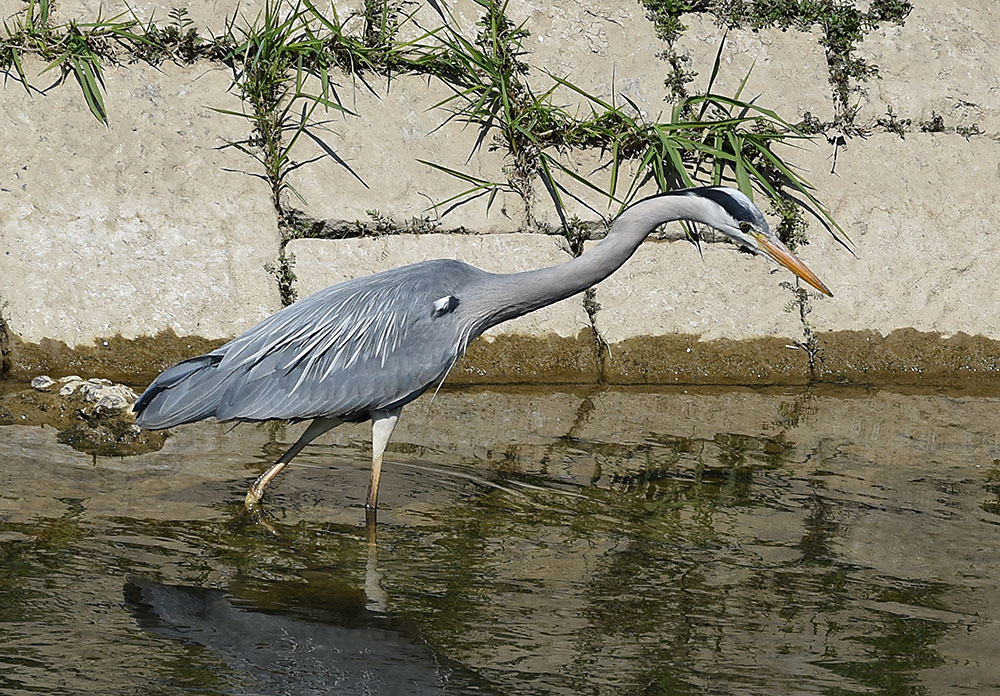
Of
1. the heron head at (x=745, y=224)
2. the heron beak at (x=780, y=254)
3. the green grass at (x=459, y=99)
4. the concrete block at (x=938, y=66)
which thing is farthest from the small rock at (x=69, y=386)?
the concrete block at (x=938, y=66)

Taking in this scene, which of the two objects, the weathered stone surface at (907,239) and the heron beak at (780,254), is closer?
the heron beak at (780,254)

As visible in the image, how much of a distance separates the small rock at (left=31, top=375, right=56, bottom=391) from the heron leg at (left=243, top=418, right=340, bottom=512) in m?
1.25

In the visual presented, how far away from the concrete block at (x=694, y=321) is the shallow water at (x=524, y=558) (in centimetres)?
55

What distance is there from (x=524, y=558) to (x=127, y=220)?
320 centimetres

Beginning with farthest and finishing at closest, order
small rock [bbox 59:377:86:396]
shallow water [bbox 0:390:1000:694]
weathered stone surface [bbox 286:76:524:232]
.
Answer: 1. weathered stone surface [bbox 286:76:524:232]
2. small rock [bbox 59:377:86:396]
3. shallow water [bbox 0:390:1000:694]

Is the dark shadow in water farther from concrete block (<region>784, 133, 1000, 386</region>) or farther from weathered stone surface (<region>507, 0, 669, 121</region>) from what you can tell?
weathered stone surface (<region>507, 0, 669, 121</region>)

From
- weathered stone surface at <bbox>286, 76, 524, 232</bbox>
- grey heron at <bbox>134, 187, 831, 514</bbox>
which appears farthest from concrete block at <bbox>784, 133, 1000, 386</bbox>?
grey heron at <bbox>134, 187, 831, 514</bbox>

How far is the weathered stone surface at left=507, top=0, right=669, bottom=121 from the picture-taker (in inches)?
Answer: 305

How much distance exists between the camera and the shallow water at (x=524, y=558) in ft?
12.0

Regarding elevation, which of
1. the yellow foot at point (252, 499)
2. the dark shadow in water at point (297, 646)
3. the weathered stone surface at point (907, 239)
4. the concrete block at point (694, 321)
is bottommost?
the dark shadow in water at point (297, 646)

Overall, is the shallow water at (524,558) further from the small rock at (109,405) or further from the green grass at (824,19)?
the green grass at (824,19)

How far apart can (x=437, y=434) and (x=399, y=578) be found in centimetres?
170

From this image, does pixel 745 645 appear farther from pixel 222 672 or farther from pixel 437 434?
pixel 437 434

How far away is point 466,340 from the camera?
521 cm
